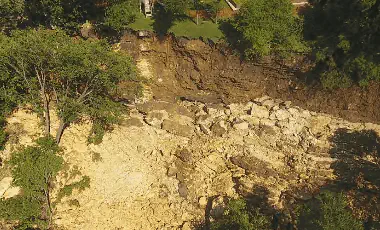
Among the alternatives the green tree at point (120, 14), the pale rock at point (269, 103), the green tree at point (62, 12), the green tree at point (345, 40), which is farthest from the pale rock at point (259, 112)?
the green tree at point (62, 12)

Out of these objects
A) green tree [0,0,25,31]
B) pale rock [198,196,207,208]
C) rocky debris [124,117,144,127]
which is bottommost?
pale rock [198,196,207,208]

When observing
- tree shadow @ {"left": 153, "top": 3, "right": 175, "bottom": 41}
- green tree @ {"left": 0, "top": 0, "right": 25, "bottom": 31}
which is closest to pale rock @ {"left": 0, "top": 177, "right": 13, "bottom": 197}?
green tree @ {"left": 0, "top": 0, "right": 25, "bottom": 31}

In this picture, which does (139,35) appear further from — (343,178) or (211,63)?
(343,178)

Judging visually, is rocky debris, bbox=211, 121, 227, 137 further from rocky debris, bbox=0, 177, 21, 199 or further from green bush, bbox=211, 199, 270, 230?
rocky debris, bbox=0, 177, 21, 199

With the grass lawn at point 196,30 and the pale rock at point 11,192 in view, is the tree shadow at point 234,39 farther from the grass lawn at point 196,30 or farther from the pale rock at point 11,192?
the pale rock at point 11,192

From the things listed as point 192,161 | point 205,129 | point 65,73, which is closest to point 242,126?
point 205,129

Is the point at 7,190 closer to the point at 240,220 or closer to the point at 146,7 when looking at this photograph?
the point at 240,220
